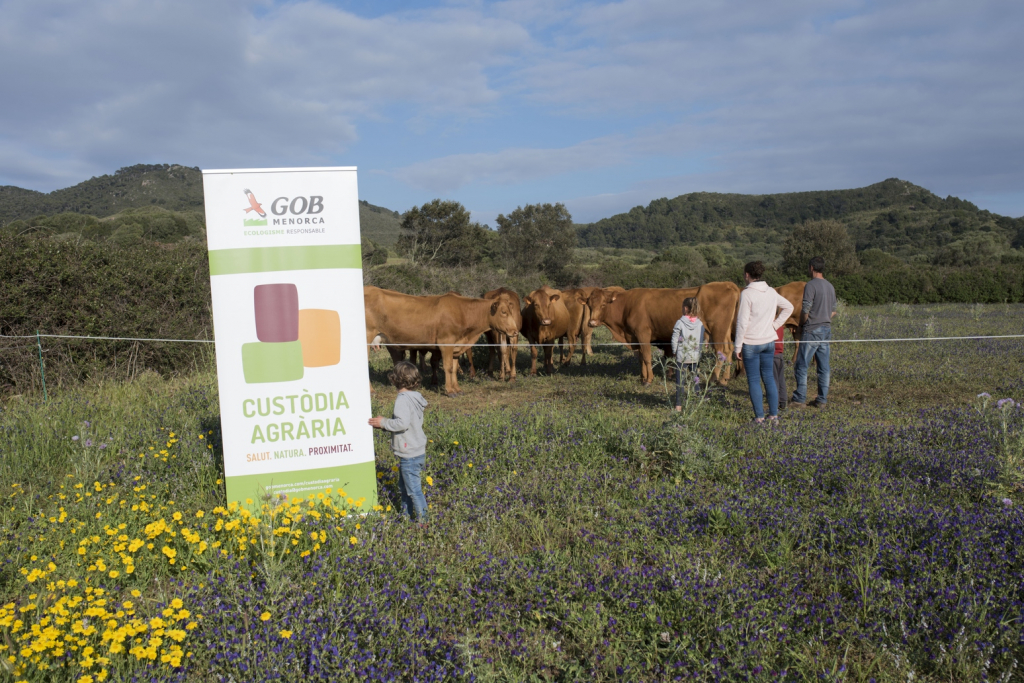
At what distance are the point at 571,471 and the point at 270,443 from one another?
2.59 meters

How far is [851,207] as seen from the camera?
3895 inches

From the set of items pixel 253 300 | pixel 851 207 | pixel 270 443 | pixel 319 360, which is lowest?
pixel 270 443

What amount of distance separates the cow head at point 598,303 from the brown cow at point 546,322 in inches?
30.2

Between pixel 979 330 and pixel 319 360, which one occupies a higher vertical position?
pixel 319 360

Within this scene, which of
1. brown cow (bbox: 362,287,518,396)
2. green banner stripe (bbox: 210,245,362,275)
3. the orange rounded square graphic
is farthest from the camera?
brown cow (bbox: 362,287,518,396)

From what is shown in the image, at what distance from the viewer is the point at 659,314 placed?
11.6m

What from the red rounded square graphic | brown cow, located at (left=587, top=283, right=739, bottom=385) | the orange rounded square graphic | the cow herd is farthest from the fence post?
brown cow, located at (left=587, top=283, right=739, bottom=385)

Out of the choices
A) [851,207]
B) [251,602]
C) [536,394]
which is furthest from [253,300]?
[851,207]

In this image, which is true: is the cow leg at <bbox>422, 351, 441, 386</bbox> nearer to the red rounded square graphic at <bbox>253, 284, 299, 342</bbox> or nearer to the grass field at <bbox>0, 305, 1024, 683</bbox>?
the grass field at <bbox>0, 305, 1024, 683</bbox>

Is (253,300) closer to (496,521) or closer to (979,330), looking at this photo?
(496,521)

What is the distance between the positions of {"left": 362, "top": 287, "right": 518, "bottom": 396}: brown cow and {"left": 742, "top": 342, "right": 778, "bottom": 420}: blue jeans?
4941 mm

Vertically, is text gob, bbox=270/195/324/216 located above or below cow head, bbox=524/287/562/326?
above

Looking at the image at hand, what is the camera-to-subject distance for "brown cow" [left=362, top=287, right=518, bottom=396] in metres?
11.4

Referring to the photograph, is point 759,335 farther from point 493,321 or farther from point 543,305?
point 543,305
